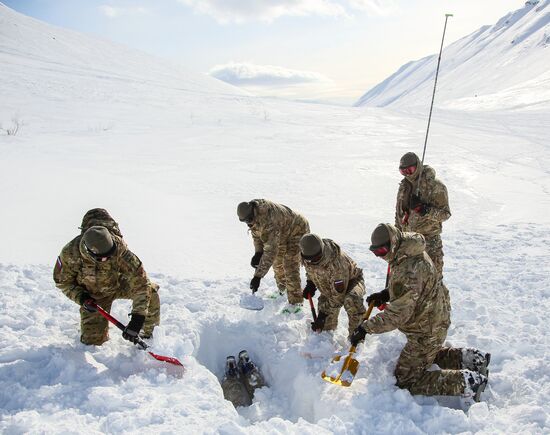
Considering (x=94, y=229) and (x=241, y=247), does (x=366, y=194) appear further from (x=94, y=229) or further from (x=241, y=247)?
(x=94, y=229)

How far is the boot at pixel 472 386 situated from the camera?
12.5 feet

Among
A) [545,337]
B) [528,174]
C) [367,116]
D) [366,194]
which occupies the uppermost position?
[367,116]

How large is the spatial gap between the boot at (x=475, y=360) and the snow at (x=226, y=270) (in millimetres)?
260

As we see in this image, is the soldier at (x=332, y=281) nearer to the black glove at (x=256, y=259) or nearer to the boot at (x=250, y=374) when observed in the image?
the boot at (x=250, y=374)

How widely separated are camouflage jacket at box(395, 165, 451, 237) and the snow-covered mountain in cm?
4112

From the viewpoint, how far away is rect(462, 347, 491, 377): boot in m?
4.12

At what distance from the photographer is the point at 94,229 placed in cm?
381

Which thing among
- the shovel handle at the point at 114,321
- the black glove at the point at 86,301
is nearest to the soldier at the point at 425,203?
the shovel handle at the point at 114,321

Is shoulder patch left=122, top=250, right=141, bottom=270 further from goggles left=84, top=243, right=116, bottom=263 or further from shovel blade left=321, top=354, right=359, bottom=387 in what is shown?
shovel blade left=321, top=354, right=359, bottom=387

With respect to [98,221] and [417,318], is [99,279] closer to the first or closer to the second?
[98,221]

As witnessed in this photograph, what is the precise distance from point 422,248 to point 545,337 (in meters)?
2.33

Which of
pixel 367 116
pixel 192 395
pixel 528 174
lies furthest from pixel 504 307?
pixel 367 116

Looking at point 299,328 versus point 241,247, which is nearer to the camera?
point 299,328

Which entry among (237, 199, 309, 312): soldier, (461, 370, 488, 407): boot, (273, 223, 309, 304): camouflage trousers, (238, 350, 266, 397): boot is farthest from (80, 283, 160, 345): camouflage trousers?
(461, 370, 488, 407): boot
